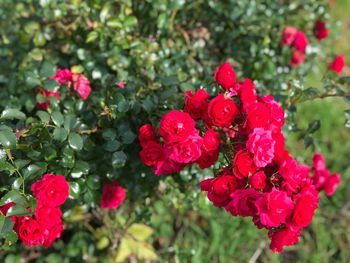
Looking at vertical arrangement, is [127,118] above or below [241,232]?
above

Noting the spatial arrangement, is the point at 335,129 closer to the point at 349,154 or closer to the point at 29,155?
the point at 349,154

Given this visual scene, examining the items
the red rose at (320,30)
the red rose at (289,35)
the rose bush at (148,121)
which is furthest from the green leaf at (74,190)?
the red rose at (320,30)

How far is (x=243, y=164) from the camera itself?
1.47m

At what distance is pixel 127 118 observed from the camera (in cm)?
191

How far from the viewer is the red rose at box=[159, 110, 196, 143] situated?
147 cm

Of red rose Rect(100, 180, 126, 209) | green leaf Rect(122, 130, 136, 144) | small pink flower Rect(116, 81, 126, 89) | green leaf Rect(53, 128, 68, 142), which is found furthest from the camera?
red rose Rect(100, 180, 126, 209)

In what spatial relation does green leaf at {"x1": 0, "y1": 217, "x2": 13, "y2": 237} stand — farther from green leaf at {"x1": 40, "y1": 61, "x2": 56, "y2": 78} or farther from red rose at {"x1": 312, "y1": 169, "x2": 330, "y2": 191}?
red rose at {"x1": 312, "y1": 169, "x2": 330, "y2": 191}

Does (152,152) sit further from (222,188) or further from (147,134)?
(222,188)

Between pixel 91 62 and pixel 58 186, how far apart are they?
2.98ft

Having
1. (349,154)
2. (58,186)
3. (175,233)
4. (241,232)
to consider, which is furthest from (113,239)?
(349,154)

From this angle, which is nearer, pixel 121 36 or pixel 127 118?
pixel 127 118

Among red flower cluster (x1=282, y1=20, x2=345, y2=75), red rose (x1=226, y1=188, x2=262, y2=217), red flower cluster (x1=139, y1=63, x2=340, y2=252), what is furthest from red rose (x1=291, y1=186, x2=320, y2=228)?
red flower cluster (x1=282, y1=20, x2=345, y2=75)

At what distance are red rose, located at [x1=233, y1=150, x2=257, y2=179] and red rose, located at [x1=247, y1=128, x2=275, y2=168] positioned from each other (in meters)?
0.02

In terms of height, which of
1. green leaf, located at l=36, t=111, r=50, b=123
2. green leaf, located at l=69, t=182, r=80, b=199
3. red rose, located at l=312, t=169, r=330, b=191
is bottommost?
red rose, located at l=312, t=169, r=330, b=191
